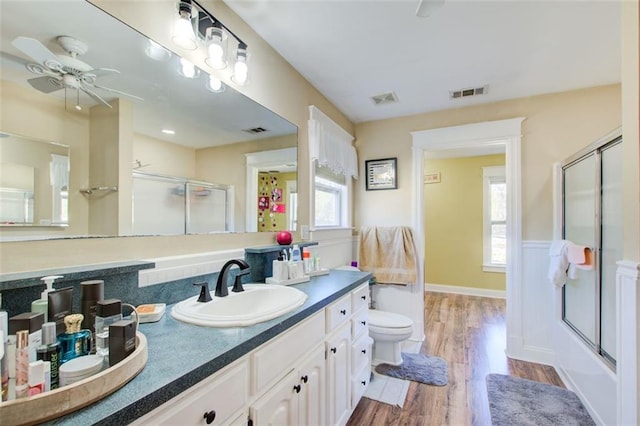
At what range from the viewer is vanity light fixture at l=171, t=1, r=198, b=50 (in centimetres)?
128

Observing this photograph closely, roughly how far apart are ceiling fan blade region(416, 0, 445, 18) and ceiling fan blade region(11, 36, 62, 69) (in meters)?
1.60

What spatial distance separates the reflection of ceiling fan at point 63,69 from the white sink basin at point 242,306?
2.70 feet

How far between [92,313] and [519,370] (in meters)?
3.02

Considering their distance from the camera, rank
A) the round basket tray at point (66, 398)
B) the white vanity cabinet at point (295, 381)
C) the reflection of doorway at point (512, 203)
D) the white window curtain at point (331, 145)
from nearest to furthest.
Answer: the round basket tray at point (66, 398)
the white vanity cabinet at point (295, 381)
the white window curtain at point (331, 145)
the reflection of doorway at point (512, 203)

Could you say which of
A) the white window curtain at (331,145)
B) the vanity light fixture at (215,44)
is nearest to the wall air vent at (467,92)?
the white window curtain at (331,145)

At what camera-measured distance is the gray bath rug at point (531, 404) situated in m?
1.82

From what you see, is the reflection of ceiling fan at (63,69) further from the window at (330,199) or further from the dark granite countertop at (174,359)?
the window at (330,199)

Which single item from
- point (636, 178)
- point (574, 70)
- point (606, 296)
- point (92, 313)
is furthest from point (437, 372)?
point (574, 70)

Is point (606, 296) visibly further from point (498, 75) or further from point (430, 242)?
point (430, 242)

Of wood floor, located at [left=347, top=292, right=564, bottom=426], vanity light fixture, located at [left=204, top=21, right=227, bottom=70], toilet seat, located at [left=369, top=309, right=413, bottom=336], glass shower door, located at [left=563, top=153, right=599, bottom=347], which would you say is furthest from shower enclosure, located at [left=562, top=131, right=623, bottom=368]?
vanity light fixture, located at [left=204, top=21, right=227, bottom=70]

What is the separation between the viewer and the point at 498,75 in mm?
2363

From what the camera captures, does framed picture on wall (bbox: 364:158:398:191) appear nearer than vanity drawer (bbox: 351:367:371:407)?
No

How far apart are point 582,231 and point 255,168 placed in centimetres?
242

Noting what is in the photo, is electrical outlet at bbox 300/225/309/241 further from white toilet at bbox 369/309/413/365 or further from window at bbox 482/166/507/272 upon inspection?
window at bbox 482/166/507/272
